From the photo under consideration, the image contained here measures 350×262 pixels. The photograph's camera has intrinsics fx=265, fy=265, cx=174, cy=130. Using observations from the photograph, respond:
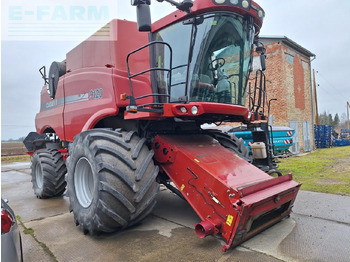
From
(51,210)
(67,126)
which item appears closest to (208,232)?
(51,210)

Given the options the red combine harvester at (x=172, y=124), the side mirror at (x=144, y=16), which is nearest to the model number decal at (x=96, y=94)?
the red combine harvester at (x=172, y=124)

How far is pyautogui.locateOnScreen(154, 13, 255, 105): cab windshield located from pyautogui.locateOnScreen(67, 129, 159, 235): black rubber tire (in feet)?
3.16

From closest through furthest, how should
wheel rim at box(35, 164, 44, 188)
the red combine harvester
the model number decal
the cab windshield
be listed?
the red combine harvester, the cab windshield, the model number decal, wheel rim at box(35, 164, 44, 188)

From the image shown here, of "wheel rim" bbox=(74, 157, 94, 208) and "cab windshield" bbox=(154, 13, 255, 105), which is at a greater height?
"cab windshield" bbox=(154, 13, 255, 105)

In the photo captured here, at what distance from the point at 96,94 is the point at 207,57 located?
186cm

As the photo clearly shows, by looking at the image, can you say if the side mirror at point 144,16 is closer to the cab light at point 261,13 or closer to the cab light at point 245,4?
the cab light at point 245,4

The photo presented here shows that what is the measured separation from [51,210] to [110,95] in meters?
2.34

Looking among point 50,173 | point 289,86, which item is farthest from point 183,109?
point 289,86

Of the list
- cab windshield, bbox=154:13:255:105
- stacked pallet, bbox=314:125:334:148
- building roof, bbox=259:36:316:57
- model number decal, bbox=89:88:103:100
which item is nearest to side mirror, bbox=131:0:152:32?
cab windshield, bbox=154:13:255:105

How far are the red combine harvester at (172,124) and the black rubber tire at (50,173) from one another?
894 mm

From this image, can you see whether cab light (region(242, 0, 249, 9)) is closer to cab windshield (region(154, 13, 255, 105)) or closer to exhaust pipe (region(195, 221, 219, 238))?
cab windshield (region(154, 13, 255, 105))

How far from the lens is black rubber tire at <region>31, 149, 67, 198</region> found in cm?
529

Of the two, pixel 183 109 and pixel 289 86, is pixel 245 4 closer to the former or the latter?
pixel 183 109

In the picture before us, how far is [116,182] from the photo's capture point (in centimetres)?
301
